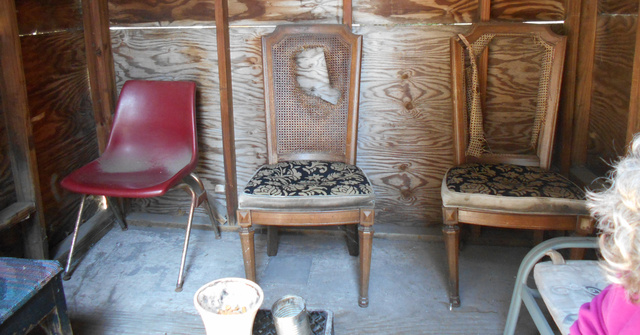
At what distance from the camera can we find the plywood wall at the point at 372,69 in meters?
2.70

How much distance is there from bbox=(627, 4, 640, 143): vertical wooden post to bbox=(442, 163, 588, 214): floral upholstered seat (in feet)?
0.99

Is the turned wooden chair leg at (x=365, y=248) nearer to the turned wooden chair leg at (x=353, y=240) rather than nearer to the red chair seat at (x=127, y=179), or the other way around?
the turned wooden chair leg at (x=353, y=240)

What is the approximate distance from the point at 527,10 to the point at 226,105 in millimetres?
1566

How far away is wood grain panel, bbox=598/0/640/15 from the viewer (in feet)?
6.94

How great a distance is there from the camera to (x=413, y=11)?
268cm

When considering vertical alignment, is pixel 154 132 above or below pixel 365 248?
above

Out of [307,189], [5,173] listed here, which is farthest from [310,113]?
[5,173]

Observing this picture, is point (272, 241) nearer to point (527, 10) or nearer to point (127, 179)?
point (127, 179)

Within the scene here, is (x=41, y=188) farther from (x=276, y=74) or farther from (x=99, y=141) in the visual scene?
(x=276, y=74)

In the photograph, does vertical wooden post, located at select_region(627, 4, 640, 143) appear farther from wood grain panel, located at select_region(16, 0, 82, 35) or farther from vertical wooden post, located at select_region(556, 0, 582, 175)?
wood grain panel, located at select_region(16, 0, 82, 35)

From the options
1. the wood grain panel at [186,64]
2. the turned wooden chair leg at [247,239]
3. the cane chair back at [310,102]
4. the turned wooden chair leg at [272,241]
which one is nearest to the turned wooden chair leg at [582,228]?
the cane chair back at [310,102]

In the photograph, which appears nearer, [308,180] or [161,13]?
[308,180]

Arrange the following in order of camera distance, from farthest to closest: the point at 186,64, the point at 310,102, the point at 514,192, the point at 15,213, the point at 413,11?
the point at 186,64 < the point at 413,11 < the point at 310,102 < the point at 15,213 < the point at 514,192

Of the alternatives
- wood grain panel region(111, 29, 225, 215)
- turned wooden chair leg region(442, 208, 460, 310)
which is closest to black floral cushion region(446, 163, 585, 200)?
turned wooden chair leg region(442, 208, 460, 310)
